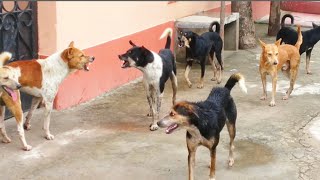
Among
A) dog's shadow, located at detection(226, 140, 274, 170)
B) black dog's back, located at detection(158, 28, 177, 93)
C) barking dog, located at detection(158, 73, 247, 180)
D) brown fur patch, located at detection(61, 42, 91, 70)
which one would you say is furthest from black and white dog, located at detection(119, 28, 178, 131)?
barking dog, located at detection(158, 73, 247, 180)

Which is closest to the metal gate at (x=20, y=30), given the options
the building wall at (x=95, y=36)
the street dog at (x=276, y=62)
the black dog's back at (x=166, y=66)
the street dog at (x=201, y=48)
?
the building wall at (x=95, y=36)

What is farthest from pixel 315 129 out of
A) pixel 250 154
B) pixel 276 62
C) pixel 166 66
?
pixel 166 66

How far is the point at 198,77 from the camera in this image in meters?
8.98

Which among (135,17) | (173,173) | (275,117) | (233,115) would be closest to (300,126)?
(275,117)

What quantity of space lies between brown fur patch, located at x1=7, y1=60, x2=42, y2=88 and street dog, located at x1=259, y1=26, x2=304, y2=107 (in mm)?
3436

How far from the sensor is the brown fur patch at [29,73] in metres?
5.27

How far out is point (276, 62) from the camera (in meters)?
6.94

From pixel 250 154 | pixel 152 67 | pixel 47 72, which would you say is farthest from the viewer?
pixel 152 67

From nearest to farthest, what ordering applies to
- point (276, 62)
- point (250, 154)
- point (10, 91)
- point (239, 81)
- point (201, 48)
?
1. point (239, 81)
2. point (10, 91)
3. point (250, 154)
4. point (276, 62)
5. point (201, 48)

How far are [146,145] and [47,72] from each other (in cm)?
144

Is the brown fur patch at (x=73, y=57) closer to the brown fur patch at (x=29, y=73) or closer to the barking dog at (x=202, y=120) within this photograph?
the brown fur patch at (x=29, y=73)

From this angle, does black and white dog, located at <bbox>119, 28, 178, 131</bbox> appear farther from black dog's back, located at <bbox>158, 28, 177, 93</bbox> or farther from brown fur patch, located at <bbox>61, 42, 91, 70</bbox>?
brown fur patch, located at <bbox>61, 42, 91, 70</bbox>

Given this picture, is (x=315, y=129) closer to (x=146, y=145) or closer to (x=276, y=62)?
(x=276, y=62)

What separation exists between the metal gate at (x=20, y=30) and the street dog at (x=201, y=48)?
8.84 feet
